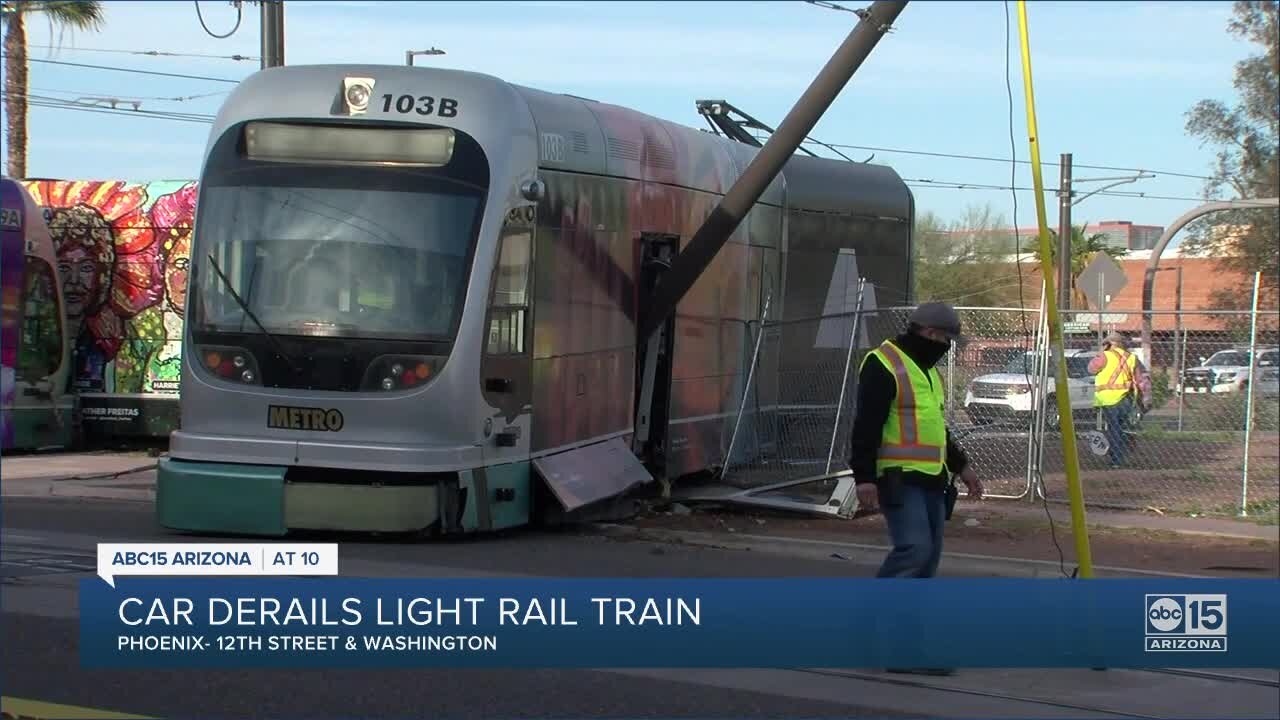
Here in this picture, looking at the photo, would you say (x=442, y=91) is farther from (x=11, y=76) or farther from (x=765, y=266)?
→ (x=11, y=76)

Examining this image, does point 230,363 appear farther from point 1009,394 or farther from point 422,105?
point 1009,394

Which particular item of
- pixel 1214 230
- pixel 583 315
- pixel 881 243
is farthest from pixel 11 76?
pixel 1214 230

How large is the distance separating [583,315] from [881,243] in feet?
24.2

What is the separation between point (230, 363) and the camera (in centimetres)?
1148

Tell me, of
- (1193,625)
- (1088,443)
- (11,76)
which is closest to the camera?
(1193,625)

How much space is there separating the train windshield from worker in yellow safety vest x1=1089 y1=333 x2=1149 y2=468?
9851 millimetres

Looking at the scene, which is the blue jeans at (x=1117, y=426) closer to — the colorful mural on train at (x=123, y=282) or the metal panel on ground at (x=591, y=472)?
the metal panel on ground at (x=591, y=472)

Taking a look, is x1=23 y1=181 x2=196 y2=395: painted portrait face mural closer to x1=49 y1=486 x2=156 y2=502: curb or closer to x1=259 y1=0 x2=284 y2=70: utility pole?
x1=259 y1=0 x2=284 y2=70: utility pole

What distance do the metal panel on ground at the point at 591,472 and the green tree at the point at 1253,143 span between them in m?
22.5

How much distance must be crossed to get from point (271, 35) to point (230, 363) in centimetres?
743

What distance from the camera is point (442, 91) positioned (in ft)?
38.0

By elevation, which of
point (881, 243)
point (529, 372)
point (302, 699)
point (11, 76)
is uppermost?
point (11, 76)

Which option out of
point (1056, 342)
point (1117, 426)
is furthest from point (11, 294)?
point (1056, 342)

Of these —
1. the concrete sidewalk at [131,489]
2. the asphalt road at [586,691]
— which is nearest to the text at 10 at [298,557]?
the asphalt road at [586,691]
